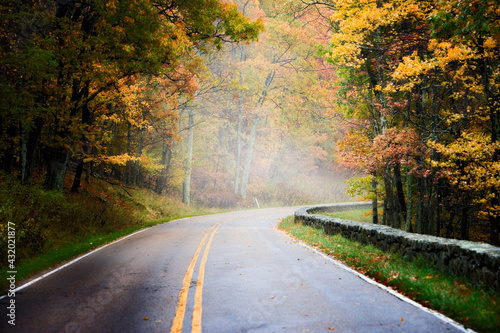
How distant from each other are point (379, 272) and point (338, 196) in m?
40.7

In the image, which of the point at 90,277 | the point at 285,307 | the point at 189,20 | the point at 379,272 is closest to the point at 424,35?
the point at 189,20

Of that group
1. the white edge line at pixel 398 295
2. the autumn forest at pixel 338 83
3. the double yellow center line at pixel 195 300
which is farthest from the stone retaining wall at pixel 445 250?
the double yellow center line at pixel 195 300

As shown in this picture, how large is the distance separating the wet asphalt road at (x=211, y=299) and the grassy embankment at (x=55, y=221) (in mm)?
1445

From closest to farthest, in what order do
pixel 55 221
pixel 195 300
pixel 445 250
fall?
pixel 195 300
pixel 445 250
pixel 55 221

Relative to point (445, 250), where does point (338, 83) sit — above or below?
above

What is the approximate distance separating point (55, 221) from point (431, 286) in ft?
38.7

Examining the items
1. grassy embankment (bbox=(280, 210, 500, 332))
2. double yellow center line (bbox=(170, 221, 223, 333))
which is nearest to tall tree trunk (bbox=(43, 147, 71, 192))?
double yellow center line (bbox=(170, 221, 223, 333))

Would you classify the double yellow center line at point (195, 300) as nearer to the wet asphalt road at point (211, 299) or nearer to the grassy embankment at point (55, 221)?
the wet asphalt road at point (211, 299)

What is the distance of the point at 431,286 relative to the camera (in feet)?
17.7

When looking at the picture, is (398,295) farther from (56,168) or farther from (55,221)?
(56,168)

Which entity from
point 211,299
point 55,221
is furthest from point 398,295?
point 55,221

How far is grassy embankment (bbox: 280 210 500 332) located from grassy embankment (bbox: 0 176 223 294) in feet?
24.9

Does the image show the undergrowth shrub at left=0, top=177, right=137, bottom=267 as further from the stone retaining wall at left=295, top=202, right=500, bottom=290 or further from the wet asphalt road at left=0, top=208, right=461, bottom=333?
the stone retaining wall at left=295, top=202, right=500, bottom=290

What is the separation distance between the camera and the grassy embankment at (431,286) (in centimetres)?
425
